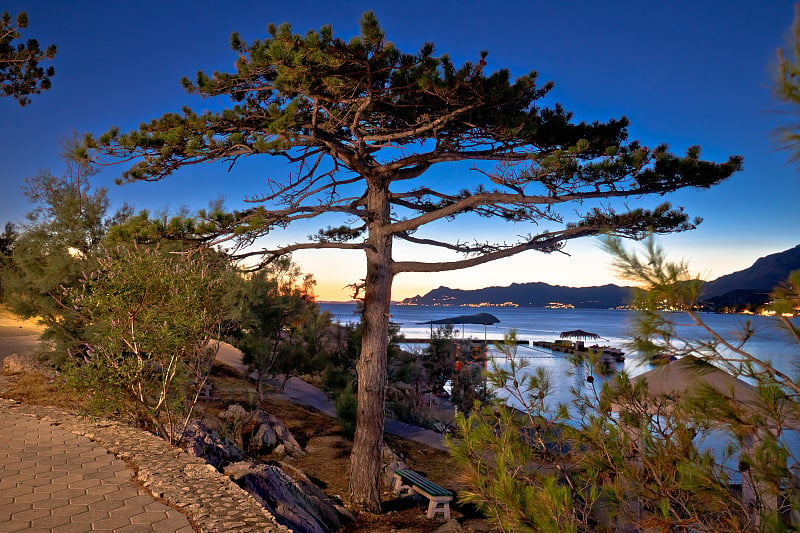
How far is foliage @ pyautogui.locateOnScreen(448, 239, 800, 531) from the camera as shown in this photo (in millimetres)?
2098

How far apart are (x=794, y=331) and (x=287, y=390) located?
1562cm

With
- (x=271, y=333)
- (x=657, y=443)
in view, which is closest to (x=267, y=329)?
(x=271, y=333)

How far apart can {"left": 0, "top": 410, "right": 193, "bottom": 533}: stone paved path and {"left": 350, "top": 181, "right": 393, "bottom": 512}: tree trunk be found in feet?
10.4

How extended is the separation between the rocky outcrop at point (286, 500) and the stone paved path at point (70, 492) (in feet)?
3.05

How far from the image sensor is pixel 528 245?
26.0 ft

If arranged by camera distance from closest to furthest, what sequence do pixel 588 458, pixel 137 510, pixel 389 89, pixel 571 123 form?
1. pixel 588 458
2. pixel 137 510
3. pixel 389 89
4. pixel 571 123

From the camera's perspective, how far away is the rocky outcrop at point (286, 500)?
16.3ft

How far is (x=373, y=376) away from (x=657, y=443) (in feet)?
16.6

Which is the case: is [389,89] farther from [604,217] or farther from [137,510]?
[137,510]

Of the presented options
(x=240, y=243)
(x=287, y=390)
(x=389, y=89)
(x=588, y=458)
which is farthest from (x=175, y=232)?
(x=287, y=390)

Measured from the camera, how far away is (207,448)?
6168 millimetres

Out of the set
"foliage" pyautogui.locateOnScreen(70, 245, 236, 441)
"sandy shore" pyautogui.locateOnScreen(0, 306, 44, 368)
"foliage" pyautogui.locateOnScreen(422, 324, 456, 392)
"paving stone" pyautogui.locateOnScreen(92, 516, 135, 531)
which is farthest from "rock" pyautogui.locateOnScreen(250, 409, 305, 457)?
"foliage" pyautogui.locateOnScreen(422, 324, 456, 392)

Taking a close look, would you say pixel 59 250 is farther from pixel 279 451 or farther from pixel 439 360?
pixel 439 360

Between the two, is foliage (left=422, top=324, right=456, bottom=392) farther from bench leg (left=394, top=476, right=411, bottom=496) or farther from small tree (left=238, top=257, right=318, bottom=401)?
bench leg (left=394, top=476, right=411, bottom=496)
